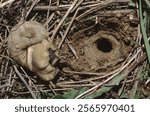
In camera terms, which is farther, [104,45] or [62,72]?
[104,45]

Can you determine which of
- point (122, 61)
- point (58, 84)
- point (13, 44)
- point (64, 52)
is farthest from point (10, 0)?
point (122, 61)

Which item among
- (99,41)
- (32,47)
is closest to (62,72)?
(32,47)

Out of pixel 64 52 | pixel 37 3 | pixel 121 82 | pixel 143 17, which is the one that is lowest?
pixel 121 82

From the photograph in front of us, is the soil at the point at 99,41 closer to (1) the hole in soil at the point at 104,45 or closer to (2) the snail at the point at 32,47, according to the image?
(1) the hole in soil at the point at 104,45

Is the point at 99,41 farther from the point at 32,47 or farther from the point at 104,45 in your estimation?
the point at 32,47

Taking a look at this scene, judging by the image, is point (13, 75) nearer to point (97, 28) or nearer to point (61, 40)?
point (61, 40)

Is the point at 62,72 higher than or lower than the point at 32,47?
lower
